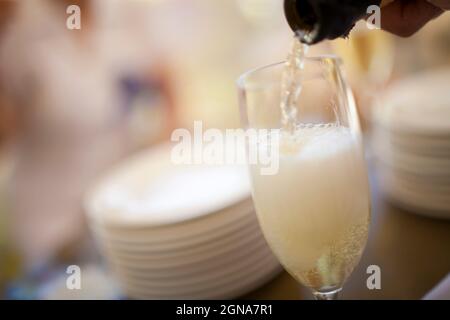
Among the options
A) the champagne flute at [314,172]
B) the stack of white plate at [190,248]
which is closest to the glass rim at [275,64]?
the champagne flute at [314,172]

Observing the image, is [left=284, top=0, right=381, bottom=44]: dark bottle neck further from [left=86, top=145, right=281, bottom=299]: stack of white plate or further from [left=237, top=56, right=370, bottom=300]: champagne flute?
[left=86, top=145, right=281, bottom=299]: stack of white plate

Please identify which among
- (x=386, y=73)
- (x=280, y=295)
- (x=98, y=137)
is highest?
(x=386, y=73)

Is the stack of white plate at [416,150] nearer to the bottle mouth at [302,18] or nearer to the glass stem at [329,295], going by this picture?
the glass stem at [329,295]

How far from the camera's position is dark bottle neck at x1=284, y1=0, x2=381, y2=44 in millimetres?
446

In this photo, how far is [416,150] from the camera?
833 millimetres

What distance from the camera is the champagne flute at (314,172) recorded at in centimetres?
55

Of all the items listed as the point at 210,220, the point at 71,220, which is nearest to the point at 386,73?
the point at 210,220

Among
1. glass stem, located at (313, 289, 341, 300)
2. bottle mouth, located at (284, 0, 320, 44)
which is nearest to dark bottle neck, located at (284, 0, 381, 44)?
bottle mouth, located at (284, 0, 320, 44)

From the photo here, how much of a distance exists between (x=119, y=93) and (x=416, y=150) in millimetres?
1210

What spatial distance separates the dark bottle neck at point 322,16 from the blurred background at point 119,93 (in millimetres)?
393

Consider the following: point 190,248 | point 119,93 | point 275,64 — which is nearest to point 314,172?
point 275,64
